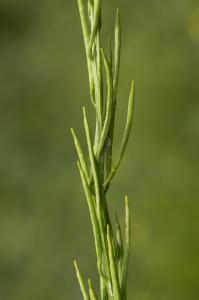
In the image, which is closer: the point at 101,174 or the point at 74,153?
the point at 101,174

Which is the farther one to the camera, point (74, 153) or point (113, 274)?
point (74, 153)

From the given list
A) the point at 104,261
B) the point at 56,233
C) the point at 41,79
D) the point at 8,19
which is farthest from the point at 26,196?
the point at 104,261

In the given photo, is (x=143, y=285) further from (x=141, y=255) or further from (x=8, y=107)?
(x=8, y=107)

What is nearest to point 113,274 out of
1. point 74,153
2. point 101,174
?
point 101,174

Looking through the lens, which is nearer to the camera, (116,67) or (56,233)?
(116,67)

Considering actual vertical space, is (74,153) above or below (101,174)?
below

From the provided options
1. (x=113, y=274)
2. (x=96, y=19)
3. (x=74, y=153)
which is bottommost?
(x=74, y=153)

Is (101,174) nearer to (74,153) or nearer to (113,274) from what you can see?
(113,274)

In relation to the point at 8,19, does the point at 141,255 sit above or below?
below

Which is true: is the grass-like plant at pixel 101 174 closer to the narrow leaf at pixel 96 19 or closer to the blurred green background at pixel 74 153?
the narrow leaf at pixel 96 19
